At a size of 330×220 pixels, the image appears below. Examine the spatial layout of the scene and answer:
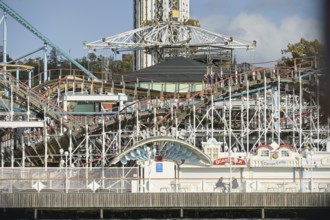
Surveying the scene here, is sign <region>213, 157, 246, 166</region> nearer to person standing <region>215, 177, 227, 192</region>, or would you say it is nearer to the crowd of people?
the crowd of people

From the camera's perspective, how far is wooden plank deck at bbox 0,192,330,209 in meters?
42.9

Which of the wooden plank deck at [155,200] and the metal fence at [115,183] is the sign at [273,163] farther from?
the wooden plank deck at [155,200]

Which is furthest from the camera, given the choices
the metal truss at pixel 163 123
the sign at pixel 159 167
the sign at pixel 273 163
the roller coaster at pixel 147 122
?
the metal truss at pixel 163 123

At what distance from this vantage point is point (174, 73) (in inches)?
3305

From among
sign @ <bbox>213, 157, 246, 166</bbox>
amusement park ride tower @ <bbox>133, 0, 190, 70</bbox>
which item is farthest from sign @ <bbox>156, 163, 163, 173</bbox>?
amusement park ride tower @ <bbox>133, 0, 190, 70</bbox>

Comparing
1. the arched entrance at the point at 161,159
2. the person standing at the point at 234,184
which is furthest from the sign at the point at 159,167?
the person standing at the point at 234,184

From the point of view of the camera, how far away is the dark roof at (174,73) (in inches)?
3196

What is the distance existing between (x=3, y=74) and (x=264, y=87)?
55.5 ft

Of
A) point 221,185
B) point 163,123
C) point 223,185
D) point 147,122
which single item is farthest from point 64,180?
point 147,122

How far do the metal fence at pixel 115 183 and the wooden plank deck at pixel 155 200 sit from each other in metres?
0.68

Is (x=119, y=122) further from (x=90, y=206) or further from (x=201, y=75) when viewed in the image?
(x=201, y=75)

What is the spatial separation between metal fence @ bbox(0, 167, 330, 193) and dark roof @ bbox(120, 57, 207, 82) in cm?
3422

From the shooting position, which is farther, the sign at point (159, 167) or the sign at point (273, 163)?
the sign at point (273, 163)

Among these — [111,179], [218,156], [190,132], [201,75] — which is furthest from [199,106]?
[201,75]
